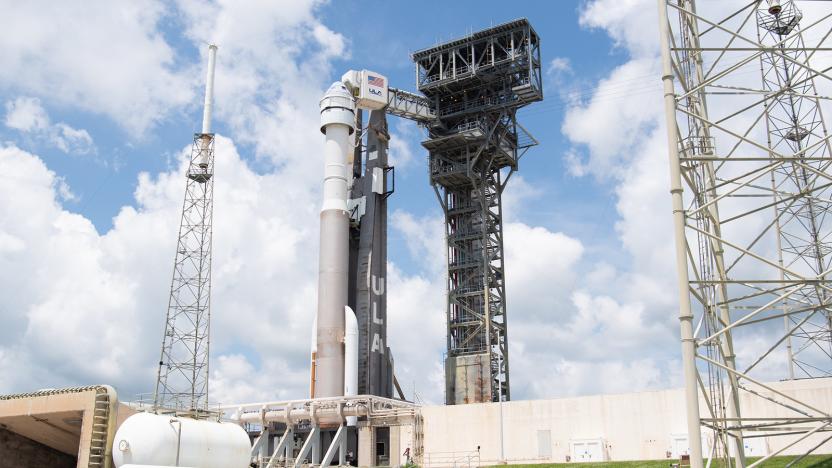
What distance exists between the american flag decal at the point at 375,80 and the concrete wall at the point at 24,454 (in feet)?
117

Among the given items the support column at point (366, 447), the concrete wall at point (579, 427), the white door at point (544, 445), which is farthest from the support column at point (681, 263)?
the support column at point (366, 447)

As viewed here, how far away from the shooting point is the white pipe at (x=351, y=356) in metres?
56.2

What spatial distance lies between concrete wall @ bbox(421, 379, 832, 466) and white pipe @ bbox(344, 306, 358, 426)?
19.8 feet

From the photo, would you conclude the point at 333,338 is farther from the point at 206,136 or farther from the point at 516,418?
the point at 206,136

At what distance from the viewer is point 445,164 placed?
7000 centimetres

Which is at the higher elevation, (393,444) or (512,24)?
(512,24)

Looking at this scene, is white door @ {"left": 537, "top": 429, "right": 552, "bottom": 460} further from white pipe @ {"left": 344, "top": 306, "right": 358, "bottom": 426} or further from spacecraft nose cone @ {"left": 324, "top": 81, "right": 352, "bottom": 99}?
spacecraft nose cone @ {"left": 324, "top": 81, "right": 352, "bottom": 99}

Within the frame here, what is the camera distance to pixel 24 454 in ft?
143

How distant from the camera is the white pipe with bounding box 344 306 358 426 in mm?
56188

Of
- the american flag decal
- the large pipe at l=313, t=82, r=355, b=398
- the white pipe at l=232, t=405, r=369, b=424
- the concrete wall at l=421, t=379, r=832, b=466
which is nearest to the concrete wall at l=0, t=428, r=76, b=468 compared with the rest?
the white pipe at l=232, t=405, r=369, b=424

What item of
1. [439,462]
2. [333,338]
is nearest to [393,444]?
[439,462]

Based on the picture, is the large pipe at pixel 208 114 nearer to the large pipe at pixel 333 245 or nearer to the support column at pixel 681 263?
the large pipe at pixel 333 245

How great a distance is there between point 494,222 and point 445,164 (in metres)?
6.51

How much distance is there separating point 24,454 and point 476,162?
40267 mm
